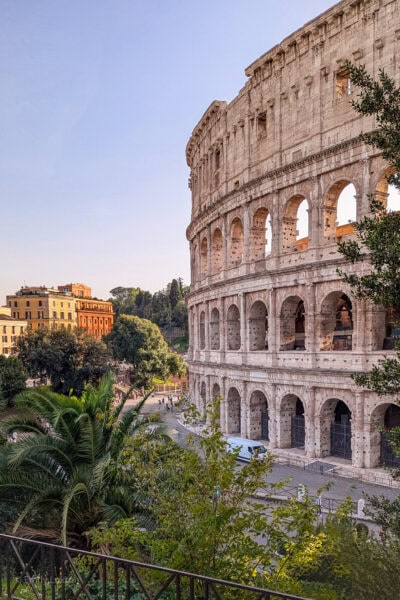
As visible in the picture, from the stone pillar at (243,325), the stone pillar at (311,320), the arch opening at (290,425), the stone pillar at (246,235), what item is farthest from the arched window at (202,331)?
the stone pillar at (311,320)

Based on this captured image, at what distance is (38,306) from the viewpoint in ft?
278

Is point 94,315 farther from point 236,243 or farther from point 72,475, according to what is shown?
point 72,475

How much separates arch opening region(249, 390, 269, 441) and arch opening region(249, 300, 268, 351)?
8.88 ft

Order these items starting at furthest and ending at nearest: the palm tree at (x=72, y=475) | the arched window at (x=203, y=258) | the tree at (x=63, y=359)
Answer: the tree at (x=63, y=359) < the arched window at (x=203, y=258) < the palm tree at (x=72, y=475)

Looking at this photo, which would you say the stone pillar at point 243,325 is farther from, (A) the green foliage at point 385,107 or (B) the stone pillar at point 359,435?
(A) the green foliage at point 385,107

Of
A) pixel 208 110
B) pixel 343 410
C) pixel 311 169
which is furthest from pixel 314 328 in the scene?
pixel 208 110

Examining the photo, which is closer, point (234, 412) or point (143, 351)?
point (234, 412)

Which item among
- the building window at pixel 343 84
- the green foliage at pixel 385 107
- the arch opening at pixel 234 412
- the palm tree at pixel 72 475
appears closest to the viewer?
the green foliage at pixel 385 107

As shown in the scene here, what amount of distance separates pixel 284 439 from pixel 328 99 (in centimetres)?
1743

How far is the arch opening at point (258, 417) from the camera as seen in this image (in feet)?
97.7

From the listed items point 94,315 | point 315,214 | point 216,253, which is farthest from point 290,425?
point 94,315

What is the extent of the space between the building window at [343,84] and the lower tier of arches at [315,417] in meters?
13.7

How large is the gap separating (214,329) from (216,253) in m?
5.24

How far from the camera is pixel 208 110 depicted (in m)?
35.3
